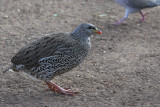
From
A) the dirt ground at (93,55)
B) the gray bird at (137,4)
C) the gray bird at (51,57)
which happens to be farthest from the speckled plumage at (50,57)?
the gray bird at (137,4)

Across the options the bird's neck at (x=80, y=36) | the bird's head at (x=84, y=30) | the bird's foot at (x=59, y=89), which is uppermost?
the bird's head at (x=84, y=30)

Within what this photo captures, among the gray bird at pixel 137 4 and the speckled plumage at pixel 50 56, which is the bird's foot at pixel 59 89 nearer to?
the speckled plumage at pixel 50 56

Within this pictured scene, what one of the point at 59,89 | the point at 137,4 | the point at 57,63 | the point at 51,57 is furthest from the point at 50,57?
the point at 137,4

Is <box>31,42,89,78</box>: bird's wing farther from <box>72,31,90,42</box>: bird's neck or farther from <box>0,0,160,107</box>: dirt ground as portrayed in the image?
<box>0,0,160,107</box>: dirt ground

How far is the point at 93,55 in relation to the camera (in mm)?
6949

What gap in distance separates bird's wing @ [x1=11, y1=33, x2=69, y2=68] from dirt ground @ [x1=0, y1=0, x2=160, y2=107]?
56 cm

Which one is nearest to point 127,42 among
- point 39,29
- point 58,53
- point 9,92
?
point 39,29

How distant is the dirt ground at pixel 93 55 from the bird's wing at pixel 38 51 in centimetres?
56

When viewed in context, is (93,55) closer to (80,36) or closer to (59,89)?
(80,36)

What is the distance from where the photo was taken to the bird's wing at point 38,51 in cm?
525

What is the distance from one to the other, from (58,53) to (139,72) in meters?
1.85

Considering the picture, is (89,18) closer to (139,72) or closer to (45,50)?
(139,72)

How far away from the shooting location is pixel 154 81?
576 centimetres

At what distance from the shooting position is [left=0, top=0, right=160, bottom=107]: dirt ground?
521cm
